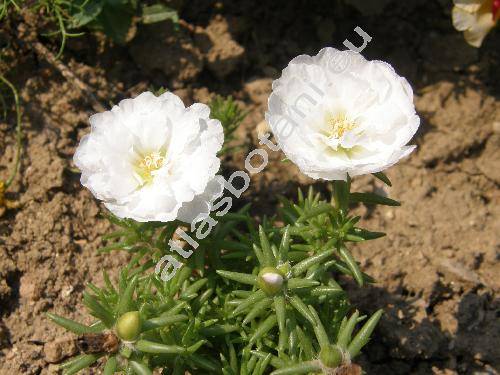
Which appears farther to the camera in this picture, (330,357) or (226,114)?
(226,114)

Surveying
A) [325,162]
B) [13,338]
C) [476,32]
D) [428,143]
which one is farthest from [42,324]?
[476,32]

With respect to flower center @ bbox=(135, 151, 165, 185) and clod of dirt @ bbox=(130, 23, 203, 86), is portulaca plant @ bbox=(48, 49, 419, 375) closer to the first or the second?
flower center @ bbox=(135, 151, 165, 185)

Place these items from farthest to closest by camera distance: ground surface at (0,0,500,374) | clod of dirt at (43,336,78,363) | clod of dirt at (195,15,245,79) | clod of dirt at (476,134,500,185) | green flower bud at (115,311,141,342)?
clod of dirt at (195,15,245,79), clod of dirt at (476,134,500,185), ground surface at (0,0,500,374), clod of dirt at (43,336,78,363), green flower bud at (115,311,141,342)

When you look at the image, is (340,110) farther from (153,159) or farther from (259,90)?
(259,90)

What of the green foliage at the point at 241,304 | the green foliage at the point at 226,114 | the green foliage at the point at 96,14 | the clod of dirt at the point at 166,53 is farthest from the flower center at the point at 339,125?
the green foliage at the point at 96,14

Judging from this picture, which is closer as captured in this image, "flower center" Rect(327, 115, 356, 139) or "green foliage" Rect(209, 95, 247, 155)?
"flower center" Rect(327, 115, 356, 139)

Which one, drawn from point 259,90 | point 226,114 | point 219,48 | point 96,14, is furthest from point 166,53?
point 226,114

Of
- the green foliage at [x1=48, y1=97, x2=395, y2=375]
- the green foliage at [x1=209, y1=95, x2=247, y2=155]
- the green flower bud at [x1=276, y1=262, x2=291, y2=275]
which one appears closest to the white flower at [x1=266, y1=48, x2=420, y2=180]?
the green foliage at [x1=48, y1=97, x2=395, y2=375]
